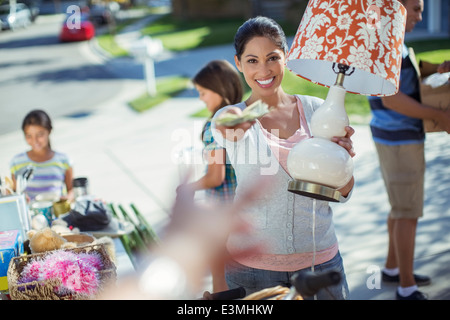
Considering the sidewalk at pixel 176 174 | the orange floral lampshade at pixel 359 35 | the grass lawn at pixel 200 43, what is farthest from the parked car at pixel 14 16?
the orange floral lampshade at pixel 359 35

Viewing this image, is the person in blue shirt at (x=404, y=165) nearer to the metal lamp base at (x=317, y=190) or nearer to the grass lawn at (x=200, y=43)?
the metal lamp base at (x=317, y=190)

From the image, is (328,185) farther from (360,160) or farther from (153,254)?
(360,160)

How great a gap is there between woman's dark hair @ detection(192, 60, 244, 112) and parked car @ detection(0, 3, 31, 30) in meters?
32.2

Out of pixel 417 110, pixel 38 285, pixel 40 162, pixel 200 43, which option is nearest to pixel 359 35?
pixel 38 285

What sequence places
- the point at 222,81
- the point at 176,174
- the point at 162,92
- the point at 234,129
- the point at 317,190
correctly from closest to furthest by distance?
the point at 317,190 < the point at 234,129 < the point at 222,81 < the point at 176,174 < the point at 162,92

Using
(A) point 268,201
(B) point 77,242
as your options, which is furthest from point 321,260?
(B) point 77,242

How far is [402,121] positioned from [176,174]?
13.0ft

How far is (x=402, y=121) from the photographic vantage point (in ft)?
10.7

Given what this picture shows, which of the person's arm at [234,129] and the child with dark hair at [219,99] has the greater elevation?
the person's arm at [234,129]

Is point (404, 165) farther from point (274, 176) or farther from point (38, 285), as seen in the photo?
point (38, 285)

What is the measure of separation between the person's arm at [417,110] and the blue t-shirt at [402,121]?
0.11 m

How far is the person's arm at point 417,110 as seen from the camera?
3.09 metres

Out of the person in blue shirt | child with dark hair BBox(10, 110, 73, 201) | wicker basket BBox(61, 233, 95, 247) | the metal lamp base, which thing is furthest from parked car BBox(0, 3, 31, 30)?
the metal lamp base

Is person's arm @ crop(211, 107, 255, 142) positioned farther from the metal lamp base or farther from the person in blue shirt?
the person in blue shirt
